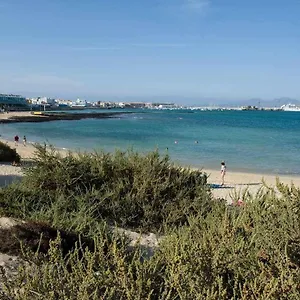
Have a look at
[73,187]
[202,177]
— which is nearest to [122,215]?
[73,187]

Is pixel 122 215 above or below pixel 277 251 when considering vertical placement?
below

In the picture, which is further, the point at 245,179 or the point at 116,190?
the point at 245,179

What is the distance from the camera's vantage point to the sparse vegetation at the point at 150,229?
300 centimetres

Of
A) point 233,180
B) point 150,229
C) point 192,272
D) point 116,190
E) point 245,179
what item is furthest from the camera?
point 245,179

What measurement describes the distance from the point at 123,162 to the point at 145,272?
5.53 meters

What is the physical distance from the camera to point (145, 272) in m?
3.25

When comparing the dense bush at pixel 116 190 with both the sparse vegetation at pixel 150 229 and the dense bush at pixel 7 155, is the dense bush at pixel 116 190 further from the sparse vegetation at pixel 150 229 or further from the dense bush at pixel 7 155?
the dense bush at pixel 7 155

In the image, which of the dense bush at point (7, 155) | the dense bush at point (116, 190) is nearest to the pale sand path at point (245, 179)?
the dense bush at point (7, 155)

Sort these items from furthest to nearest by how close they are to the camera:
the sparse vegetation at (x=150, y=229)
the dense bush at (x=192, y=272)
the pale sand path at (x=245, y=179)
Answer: the pale sand path at (x=245, y=179), the sparse vegetation at (x=150, y=229), the dense bush at (x=192, y=272)

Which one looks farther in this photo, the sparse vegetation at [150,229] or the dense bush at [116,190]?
the dense bush at [116,190]

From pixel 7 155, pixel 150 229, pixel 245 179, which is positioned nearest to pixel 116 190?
pixel 150 229

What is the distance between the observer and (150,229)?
7.52m

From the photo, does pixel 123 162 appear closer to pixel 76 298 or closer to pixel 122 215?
pixel 122 215

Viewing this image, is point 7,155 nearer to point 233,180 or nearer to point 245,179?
point 233,180
